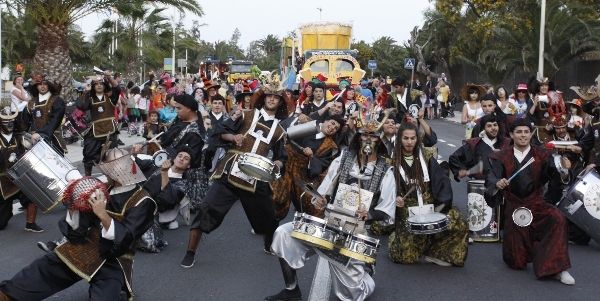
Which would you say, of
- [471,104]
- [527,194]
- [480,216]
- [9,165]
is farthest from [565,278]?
[9,165]

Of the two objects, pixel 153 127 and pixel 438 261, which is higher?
pixel 153 127

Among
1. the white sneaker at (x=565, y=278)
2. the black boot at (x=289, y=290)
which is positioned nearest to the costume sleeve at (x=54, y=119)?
the black boot at (x=289, y=290)

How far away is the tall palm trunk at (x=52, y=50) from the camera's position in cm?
2075

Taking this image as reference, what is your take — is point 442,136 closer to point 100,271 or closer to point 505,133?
point 505,133

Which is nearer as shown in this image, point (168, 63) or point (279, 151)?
point (279, 151)

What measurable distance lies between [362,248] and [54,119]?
612 centimetres

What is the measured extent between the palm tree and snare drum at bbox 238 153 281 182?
47.6ft

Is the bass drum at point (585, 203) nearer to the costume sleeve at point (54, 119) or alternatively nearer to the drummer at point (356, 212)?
the drummer at point (356, 212)

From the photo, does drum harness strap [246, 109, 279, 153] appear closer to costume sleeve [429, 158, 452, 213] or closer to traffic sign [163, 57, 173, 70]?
costume sleeve [429, 158, 452, 213]

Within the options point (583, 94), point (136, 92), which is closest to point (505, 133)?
point (583, 94)

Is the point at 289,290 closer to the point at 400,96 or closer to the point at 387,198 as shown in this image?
the point at 387,198

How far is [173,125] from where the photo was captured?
8.91 metres

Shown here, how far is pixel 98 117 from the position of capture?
11.6m

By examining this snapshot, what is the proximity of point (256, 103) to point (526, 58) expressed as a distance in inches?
910
